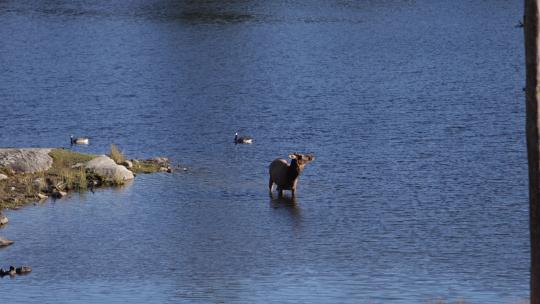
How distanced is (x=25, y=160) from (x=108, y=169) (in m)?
2.45

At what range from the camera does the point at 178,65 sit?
73625 mm

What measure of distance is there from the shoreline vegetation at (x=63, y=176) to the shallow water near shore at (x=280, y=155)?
555 millimetres

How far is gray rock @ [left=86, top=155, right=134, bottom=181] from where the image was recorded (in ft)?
123

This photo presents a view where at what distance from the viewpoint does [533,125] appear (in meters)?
15.0

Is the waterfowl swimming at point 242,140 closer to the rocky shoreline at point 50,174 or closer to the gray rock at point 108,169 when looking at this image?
the rocky shoreline at point 50,174

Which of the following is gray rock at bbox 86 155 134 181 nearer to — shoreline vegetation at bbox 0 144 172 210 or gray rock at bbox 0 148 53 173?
shoreline vegetation at bbox 0 144 172 210

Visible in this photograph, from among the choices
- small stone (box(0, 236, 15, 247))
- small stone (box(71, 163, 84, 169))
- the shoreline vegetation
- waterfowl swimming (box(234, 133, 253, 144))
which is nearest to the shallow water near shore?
small stone (box(0, 236, 15, 247))

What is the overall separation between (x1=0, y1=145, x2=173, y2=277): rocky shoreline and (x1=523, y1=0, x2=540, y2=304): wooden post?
837 inches

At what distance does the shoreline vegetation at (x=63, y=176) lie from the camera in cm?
3519

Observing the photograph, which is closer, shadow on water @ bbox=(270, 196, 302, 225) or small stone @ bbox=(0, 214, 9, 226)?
small stone @ bbox=(0, 214, 9, 226)

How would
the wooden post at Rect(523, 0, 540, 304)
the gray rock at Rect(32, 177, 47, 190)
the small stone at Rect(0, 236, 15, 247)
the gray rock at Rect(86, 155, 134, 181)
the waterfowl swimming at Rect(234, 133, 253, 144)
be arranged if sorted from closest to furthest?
the wooden post at Rect(523, 0, 540, 304), the small stone at Rect(0, 236, 15, 247), the gray rock at Rect(32, 177, 47, 190), the gray rock at Rect(86, 155, 134, 181), the waterfowl swimming at Rect(234, 133, 253, 144)

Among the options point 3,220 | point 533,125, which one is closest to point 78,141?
point 3,220

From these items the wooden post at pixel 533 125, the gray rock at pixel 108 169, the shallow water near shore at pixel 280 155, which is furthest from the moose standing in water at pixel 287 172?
the wooden post at pixel 533 125

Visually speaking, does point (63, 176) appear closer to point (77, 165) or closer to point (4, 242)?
point (77, 165)
